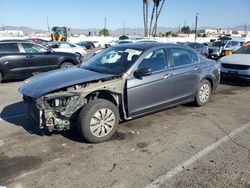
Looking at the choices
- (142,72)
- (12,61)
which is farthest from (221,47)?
(142,72)

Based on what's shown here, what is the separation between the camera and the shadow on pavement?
4.90 m

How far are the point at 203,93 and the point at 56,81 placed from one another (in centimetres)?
359

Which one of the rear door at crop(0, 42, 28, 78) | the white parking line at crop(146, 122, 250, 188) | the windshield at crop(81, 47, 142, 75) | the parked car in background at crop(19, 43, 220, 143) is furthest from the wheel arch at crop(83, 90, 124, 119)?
the rear door at crop(0, 42, 28, 78)

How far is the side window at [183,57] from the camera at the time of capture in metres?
5.85

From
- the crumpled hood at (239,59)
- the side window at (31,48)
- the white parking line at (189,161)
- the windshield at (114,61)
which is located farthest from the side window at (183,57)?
the side window at (31,48)

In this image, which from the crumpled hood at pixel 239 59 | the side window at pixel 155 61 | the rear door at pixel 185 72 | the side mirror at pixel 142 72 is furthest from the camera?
the crumpled hood at pixel 239 59

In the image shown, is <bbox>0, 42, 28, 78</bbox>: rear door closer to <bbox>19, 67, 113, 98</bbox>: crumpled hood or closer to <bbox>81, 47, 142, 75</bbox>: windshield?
<bbox>81, 47, 142, 75</bbox>: windshield

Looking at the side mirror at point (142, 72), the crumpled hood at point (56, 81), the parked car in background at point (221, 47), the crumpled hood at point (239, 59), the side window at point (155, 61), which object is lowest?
the parked car in background at point (221, 47)

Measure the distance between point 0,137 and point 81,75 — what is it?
5.83 ft

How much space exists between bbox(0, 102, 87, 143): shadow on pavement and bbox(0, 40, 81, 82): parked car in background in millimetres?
3473

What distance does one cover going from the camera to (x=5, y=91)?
28.8ft

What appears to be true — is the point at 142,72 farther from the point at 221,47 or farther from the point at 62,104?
the point at 221,47

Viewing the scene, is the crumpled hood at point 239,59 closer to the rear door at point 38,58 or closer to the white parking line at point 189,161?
the white parking line at point 189,161

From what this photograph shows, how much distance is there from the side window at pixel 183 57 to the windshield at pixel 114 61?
917 millimetres
